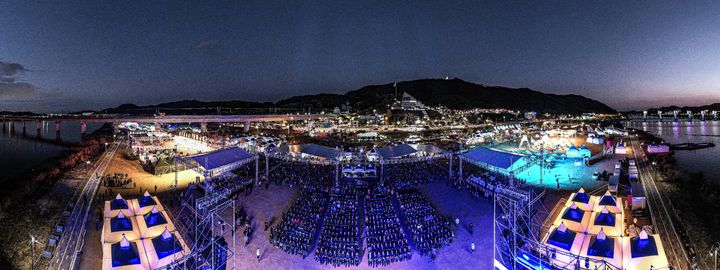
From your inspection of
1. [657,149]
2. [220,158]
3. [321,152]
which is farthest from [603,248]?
[657,149]

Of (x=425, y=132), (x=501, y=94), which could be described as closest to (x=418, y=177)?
(x=425, y=132)

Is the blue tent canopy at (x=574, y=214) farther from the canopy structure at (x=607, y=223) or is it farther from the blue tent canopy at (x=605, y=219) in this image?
the blue tent canopy at (x=605, y=219)

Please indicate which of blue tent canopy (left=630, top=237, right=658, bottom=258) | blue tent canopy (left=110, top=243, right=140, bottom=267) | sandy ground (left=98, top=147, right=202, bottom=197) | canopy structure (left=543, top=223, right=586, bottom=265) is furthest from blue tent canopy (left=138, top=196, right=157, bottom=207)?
blue tent canopy (left=630, top=237, right=658, bottom=258)

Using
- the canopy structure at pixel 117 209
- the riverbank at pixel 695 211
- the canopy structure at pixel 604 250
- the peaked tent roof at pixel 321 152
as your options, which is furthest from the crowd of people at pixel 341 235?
the riverbank at pixel 695 211

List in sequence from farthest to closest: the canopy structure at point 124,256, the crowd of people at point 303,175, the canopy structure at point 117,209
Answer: the crowd of people at point 303,175, the canopy structure at point 117,209, the canopy structure at point 124,256

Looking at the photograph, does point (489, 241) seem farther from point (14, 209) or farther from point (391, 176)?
point (14, 209)

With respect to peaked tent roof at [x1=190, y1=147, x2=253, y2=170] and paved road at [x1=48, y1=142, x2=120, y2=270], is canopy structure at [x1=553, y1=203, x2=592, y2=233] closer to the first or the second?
paved road at [x1=48, y1=142, x2=120, y2=270]

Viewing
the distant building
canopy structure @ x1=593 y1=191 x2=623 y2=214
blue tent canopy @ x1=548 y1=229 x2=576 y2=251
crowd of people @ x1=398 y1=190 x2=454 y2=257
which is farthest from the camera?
the distant building

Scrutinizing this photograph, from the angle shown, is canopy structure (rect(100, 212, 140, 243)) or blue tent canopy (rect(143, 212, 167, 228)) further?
blue tent canopy (rect(143, 212, 167, 228))
